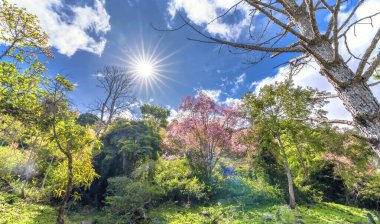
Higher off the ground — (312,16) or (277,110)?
(277,110)

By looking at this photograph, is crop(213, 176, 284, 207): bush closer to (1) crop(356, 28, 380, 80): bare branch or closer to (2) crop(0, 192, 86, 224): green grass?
(2) crop(0, 192, 86, 224): green grass

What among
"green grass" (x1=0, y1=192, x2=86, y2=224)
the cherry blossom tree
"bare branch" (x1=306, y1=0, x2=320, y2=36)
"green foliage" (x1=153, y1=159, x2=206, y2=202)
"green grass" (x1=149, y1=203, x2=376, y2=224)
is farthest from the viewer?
the cherry blossom tree

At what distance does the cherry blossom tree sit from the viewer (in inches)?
516

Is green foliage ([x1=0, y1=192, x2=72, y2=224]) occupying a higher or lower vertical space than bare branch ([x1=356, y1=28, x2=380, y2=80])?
lower

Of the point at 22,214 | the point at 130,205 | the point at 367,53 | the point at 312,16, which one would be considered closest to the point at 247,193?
the point at 130,205

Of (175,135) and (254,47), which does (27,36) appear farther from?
(175,135)

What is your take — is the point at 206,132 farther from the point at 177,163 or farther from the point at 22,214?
the point at 22,214

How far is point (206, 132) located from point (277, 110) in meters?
4.56

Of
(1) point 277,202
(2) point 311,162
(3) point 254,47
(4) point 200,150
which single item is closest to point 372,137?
(3) point 254,47

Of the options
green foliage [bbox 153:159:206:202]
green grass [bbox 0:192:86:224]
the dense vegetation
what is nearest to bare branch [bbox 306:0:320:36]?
the dense vegetation

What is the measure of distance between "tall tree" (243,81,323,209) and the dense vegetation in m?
0.06

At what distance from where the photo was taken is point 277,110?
37.8 feet

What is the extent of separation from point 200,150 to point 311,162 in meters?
10.6

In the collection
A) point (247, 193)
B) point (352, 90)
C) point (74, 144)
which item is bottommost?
point (247, 193)
